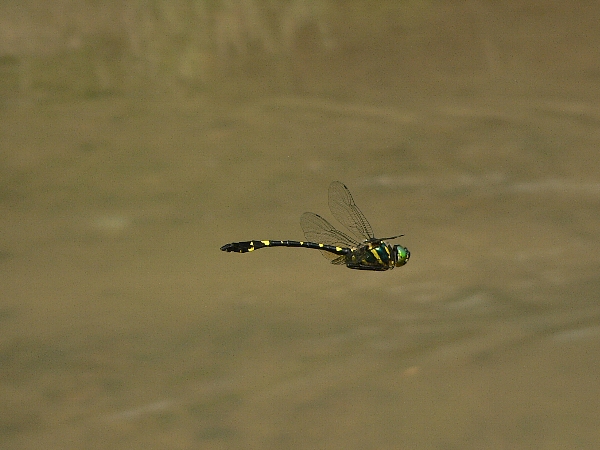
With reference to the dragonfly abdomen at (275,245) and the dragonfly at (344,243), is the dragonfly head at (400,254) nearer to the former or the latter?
the dragonfly at (344,243)

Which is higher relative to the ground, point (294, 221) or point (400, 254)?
point (294, 221)

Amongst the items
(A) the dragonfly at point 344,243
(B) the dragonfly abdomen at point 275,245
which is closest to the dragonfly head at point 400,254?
(A) the dragonfly at point 344,243

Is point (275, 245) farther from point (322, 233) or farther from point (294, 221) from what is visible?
point (294, 221)

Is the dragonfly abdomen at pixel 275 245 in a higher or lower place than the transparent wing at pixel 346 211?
A: lower

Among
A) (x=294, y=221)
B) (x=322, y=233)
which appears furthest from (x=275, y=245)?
(x=294, y=221)

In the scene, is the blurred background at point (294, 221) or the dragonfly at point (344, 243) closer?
the blurred background at point (294, 221)

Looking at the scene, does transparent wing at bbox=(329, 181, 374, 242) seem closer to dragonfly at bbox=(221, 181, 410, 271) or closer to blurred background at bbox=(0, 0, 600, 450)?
dragonfly at bbox=(221, 181, 410, 271)

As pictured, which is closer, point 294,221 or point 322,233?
point 322,233

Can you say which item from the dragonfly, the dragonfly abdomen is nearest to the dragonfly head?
the dragonfly
